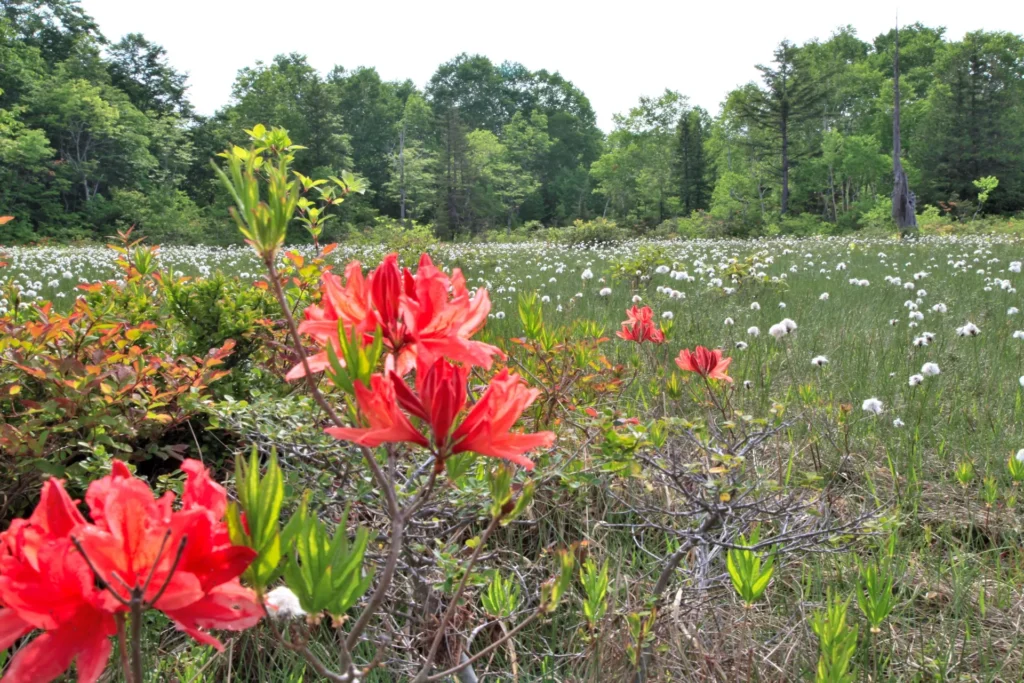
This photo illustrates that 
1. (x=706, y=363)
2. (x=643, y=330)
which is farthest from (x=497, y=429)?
(x=643, y=330)

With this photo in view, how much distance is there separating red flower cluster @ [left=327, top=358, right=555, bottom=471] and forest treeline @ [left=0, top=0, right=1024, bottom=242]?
24353 millimetres

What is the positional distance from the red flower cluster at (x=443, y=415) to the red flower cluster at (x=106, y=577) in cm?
14

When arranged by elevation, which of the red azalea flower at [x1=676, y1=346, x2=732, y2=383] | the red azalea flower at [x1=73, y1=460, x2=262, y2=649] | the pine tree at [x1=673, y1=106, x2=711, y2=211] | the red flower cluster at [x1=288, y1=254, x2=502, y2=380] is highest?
the pine tree at [x1=673, y1=106, x2=711, y2=211]

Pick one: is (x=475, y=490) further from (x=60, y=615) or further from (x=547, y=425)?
(x=60, y=615)

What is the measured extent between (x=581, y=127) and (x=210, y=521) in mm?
67694

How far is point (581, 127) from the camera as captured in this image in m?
64.0

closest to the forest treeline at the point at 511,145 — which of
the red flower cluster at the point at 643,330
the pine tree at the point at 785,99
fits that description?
the pine tree at the point at 785,99

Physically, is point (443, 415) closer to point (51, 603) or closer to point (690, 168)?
point (51, 603)

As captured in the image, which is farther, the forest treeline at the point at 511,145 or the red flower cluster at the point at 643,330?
the forest treeline at the point at 511,145

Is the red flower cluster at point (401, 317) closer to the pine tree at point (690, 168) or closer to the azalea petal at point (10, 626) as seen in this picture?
the azalea petal at point (10, 626)

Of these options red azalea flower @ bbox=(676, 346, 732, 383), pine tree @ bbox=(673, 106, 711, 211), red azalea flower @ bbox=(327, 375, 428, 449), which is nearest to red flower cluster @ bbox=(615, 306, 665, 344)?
red azalea flower @ bbox=(676, 346, 732, 383)

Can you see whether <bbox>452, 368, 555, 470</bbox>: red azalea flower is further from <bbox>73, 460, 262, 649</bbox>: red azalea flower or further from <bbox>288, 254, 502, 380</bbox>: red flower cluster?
<bbox>73, 460, 262, 649</bbox>: red azalea flower

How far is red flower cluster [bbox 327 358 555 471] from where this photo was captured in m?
0.57

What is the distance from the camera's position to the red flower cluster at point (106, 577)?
0.43m
